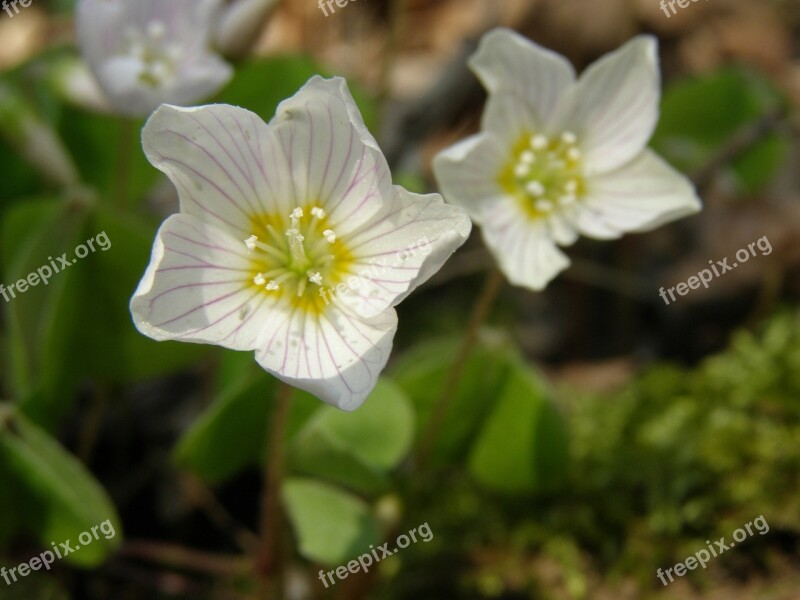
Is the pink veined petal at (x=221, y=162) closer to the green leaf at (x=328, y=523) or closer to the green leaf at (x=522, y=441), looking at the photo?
the green leaf at (x=328, y=523)

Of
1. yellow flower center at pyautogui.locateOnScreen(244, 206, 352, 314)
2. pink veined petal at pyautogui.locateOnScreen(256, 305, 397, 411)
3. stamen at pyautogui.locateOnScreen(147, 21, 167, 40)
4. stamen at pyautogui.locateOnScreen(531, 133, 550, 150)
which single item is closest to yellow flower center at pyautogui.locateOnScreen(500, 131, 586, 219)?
stamen at pyautogui.locateOnScreen(531, 133, 550, 150)

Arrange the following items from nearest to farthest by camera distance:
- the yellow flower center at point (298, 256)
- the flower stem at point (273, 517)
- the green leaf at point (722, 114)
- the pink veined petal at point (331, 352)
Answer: the pink veined petal at point (331, 352)
the yellow flower center at point (298, 256)
the flower stem at point (273, 517)
the green leaf at point (722, 114)

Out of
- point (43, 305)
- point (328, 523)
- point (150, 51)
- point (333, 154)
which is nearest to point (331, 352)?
point (333, 154)

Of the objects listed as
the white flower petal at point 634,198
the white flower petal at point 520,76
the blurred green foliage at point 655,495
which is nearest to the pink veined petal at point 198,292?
the white flower petal at point 520,76

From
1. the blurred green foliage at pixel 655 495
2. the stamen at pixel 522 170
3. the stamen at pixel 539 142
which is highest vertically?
the stamen at pixel 539 142

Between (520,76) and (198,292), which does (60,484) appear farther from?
(520,76)

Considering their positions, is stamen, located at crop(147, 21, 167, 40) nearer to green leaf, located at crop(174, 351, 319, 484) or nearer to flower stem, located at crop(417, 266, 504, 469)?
green leaf, located at crop(174, 351, 319, 484)

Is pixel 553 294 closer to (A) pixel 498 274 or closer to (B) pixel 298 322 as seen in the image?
(A) pixel 498 274
